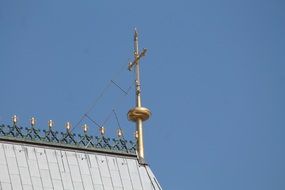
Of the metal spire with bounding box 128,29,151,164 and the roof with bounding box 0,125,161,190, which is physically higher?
the metal spire with bounding box 128,29,151,164

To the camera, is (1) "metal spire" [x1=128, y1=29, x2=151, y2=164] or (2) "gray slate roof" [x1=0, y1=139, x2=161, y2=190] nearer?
(2) "gray slate roof" [x1=0, y1=139, x2=161, y2=190]

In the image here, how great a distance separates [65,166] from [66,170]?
23 cm

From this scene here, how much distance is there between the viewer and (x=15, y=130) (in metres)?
55.8

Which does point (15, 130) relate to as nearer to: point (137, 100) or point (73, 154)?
point (73, 154)

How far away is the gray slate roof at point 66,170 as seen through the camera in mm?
54312

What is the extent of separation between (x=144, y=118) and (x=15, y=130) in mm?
5716

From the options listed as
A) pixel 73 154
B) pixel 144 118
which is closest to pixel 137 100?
pixel 144 118

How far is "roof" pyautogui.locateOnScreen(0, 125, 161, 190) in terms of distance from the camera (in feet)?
178

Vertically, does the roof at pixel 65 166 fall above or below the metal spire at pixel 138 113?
below

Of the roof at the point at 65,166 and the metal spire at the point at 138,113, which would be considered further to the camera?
the metal spire at the point at 138,113

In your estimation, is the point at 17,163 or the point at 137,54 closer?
the point at 17,163

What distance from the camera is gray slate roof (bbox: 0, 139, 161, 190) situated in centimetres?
5431

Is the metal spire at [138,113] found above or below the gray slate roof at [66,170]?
above

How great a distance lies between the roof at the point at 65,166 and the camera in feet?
178
